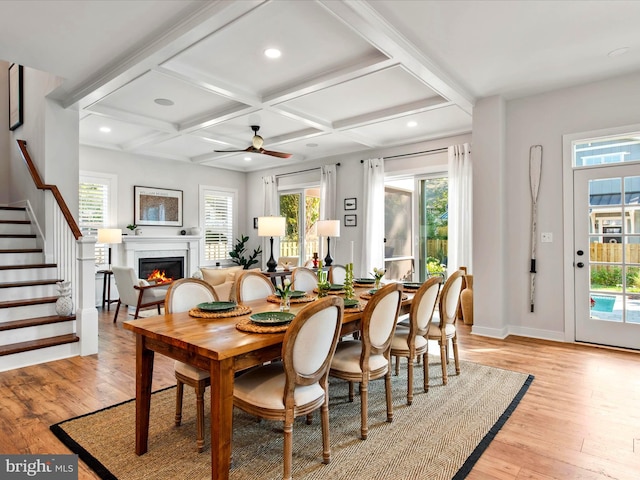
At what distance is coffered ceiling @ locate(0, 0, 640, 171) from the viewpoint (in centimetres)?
273

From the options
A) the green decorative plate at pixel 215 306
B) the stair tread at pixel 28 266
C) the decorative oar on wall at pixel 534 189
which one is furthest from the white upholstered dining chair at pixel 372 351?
the stair tread at pixel 28 266

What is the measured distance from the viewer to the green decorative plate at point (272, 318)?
203cm

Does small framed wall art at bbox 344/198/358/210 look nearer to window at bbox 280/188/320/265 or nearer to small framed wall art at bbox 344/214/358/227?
small framed wall art at bbox 344/214/358/227

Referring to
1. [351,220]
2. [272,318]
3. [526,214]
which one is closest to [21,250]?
[272,318]

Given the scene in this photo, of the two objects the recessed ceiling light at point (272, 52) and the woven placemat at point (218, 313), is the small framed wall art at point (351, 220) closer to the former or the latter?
the recessed ceiling light at point (272, 52)

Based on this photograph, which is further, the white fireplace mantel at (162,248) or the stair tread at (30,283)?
the white fireplace mantel at (162,248)

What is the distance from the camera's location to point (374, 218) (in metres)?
6.57

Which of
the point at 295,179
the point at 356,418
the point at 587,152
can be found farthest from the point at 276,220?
the point at 587,152

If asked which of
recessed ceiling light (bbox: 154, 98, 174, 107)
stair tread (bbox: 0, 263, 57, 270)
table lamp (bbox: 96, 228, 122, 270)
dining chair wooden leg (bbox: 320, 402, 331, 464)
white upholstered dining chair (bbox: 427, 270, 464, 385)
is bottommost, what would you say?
dining chair wooden leg (bbox: 320, 402, 331, 464)

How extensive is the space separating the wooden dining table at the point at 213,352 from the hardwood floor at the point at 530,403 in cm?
54

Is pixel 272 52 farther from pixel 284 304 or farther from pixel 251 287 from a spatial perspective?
pixel 284 304

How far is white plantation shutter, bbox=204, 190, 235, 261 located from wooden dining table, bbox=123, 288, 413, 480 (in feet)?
19.6

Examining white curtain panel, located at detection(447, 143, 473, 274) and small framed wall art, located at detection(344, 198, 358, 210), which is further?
small framed wall art, located at detection(344, 198, 358, 210)

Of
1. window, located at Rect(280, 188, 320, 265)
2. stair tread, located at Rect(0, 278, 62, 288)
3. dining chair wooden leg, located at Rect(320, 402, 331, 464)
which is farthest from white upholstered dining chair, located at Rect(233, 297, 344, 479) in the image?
window, located at Rect(280, 188, 320, 265)
